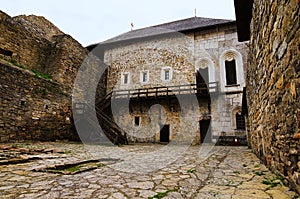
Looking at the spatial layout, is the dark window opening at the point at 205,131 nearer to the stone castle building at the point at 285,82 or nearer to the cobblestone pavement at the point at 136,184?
the cobblestone pavement at the point at 136,184

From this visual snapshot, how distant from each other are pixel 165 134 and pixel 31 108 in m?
7.85

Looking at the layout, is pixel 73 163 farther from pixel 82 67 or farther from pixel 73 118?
pixel 82 67

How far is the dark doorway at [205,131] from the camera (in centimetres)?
1134

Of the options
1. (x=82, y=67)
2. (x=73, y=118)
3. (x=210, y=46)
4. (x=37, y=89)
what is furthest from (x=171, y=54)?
(x=37, y=89)

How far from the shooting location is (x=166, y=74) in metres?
13.3

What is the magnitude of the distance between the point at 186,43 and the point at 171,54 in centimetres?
128

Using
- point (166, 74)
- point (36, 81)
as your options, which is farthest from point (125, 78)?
point (36, 81)

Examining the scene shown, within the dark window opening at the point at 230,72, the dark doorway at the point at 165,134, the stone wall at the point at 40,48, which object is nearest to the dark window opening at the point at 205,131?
the dark doorway at the point at 165,134

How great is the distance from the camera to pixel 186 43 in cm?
1305

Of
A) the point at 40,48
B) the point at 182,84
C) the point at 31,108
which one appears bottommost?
the point at 31,108

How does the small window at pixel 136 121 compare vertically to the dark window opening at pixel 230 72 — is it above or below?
below

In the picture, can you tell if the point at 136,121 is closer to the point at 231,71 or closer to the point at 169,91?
the point at 169,91

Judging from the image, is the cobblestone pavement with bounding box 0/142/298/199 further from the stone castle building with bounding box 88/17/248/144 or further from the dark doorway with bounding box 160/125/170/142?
the dark doorway with bounding box 160/125/170/142

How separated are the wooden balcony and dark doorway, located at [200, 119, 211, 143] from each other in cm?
185
